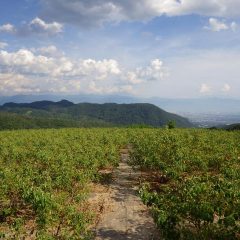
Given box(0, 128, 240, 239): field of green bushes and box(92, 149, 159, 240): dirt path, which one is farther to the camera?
box(92, 149, 159, 240): dirt path

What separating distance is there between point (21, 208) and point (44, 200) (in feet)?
17.8

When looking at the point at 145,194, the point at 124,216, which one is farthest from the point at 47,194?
the point at 124,216

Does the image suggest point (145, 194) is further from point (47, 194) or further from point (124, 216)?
point (124, 216)

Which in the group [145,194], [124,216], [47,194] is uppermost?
[145,194]

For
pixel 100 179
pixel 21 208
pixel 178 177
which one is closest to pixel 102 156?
pixel 100 179

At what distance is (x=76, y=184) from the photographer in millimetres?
21859

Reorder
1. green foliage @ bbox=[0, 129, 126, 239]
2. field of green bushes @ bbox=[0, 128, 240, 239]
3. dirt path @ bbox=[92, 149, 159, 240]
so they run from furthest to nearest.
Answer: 1. dirt path @ bbox=[92, 149, 159, 240]
2. green foliage @ bbox=[0, 129, 126, 239]
3. field of green bushes @ bbox=[0, 128, 240, 239]

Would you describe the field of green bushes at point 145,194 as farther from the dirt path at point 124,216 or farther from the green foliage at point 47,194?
the dirt path at point 124,216

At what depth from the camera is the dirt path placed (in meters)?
15.1

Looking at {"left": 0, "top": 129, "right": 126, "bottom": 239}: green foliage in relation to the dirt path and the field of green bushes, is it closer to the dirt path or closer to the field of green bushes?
the field of green bushes

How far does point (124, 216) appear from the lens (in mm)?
17500

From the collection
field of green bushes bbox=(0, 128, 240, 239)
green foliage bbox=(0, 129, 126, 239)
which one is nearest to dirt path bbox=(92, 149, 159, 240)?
field of green bushes bbox=(0, 128, 240, 239)

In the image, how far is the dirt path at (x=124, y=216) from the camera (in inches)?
593

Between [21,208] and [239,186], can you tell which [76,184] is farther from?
[239,186]
